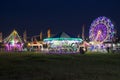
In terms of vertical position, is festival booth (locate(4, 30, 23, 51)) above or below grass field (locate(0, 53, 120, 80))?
above

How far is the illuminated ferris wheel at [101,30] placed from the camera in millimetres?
58188

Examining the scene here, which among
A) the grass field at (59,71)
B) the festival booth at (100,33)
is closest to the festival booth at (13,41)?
the festival booth at (100,33)

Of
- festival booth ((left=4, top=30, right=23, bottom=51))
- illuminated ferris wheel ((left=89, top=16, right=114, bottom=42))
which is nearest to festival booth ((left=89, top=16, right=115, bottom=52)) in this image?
illuminated ferris wheel ((left=89, top=16, right=114, bottom=42))

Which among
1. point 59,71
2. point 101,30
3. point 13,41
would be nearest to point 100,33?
point 101,30

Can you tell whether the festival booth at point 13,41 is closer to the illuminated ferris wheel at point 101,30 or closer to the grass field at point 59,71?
the illuminated ferris wheel at point 101,30

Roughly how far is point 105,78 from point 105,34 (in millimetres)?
48452

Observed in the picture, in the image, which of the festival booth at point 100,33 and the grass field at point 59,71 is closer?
the grass field at point 59,71

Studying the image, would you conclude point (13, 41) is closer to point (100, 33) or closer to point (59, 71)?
point (100, 33)

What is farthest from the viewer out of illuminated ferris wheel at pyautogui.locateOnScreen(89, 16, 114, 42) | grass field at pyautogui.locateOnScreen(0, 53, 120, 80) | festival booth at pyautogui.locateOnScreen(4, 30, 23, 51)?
festival booth at pyautogui.locateOnScreen(4, 30, 23, 51)

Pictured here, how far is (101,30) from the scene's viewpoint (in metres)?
60.6

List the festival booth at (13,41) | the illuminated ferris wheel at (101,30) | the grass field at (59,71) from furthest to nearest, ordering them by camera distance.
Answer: the festival booth at (13,41) → the illuminated ferris wheel at (101,30) → the grass field at (59,71)

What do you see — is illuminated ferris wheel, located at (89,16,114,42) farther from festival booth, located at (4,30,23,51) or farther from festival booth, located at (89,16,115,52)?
festival booth, located at (4,30,23,51)

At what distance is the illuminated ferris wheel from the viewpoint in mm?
58188

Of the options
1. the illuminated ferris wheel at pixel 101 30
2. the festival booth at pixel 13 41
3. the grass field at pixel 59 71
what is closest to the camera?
the grass field at pixel 59 71
